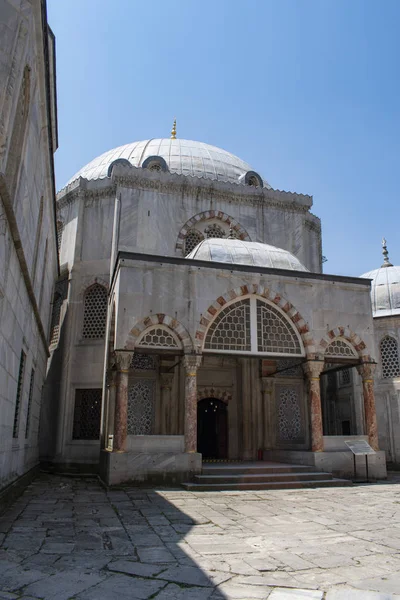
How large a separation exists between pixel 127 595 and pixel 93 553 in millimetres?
1332

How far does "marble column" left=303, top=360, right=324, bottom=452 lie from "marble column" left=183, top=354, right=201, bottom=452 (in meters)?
2.80

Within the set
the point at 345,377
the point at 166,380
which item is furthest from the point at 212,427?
the point at 345,377

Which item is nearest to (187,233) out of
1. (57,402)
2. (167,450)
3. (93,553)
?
(57,402)

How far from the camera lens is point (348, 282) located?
12.6 m

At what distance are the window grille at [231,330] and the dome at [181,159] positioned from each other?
7.54 m

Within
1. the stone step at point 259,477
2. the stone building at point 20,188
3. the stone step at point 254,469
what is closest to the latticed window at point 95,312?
the stone building at point 20,188

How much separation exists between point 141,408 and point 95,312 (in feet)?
12.0

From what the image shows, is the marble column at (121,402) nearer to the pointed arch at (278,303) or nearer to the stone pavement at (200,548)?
the stone pavement at (200,548)

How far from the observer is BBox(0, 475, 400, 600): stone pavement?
149 inches

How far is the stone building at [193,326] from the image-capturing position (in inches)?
439

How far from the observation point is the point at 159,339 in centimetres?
1122

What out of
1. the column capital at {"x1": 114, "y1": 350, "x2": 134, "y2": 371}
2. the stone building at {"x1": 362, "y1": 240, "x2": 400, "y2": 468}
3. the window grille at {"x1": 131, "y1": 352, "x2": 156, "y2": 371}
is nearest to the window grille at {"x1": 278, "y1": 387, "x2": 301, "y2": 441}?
the stone building at {"x1": 362, "y1": 240, "x2": 400, "y2": 468}

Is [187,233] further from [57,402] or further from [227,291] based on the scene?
[57,402]

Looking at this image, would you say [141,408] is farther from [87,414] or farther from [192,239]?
[192,239]
